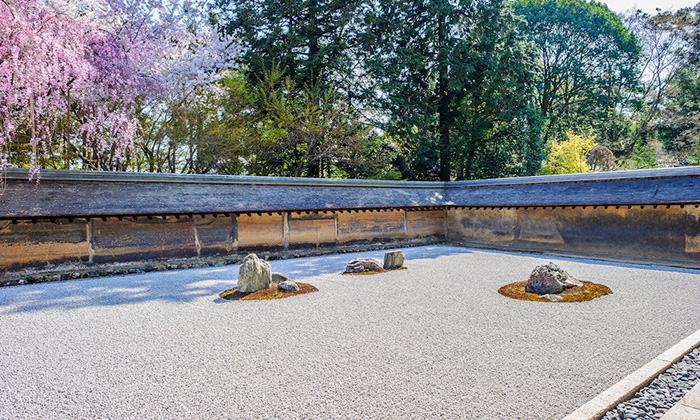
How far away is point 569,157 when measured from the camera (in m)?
20.5

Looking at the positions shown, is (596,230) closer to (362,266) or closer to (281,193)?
(362,266)

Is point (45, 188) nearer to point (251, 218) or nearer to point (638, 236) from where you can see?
point (251, 218)

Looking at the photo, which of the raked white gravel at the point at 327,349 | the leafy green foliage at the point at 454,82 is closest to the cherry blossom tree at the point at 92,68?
the raked white gravel at the point at 327,349

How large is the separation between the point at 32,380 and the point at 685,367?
21.0 ft

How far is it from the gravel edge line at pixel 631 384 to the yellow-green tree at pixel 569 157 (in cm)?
1766

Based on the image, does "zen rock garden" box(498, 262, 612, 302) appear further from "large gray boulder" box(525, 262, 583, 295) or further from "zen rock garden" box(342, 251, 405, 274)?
"zen rock garden" box(342, 251, 405, 274)

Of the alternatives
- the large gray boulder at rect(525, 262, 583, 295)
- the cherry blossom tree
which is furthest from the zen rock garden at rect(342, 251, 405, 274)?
the cherry blossom tree

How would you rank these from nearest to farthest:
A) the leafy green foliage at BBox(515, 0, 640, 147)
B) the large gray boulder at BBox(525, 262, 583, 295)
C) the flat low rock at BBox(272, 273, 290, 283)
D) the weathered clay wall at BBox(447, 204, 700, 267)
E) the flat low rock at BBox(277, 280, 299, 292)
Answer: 1. the large gray boulder at BBox(525, 262, 583, 295)
2. the flat low rock at BBox(277, 280, 299, 292)
3. the flat low rock at BBox(272, 273, 290, 283)
4. the weathered clay wall at BBox(447, 204, 700, 267)
5. the leafy green foliage at BBox(515, 0, 640, 147)

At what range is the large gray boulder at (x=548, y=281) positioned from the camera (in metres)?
6.81

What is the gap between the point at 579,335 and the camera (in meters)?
4.79

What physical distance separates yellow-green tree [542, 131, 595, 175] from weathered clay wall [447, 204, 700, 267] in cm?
929

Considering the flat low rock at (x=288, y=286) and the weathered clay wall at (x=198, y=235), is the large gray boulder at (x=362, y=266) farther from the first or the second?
the weathered clay wall at (x=198, y=235)

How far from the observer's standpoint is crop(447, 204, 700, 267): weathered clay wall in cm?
983

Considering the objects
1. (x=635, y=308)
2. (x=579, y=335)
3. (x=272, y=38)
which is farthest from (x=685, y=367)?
(x=272, y=38)
